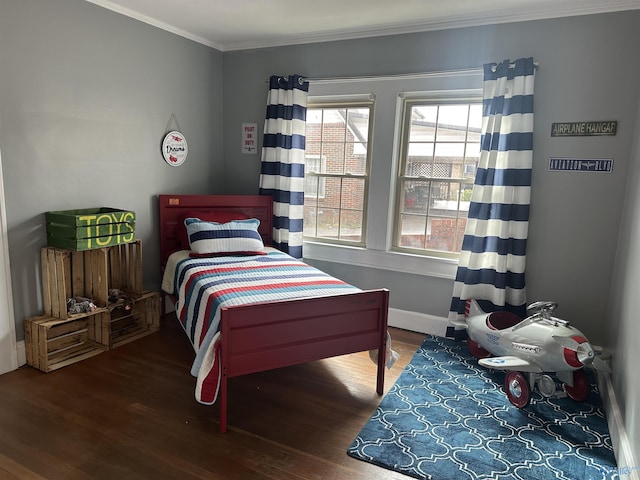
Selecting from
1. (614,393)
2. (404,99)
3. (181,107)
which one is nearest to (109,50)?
(181,107)

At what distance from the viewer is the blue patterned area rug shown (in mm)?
2113

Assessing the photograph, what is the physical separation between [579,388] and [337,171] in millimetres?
2542

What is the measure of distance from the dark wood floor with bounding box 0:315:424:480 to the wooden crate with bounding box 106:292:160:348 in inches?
11.9

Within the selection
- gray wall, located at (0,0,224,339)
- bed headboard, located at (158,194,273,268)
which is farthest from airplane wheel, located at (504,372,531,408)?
gray wall, located at (0,0,224,339)

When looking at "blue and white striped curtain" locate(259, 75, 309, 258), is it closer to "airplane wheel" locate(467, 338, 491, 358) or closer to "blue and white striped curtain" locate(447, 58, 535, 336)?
"blue and white striped curtain" locate(447, 58, 535, 336)

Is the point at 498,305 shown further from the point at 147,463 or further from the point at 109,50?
the point at 109,50

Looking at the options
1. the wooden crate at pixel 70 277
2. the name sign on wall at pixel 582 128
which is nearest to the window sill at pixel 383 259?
the name sign on wall at pixel 582 128

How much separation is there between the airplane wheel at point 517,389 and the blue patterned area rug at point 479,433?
47 mm

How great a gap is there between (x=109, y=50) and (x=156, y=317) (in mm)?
2110

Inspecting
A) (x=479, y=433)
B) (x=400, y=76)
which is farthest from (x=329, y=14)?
(x=479, y=433)

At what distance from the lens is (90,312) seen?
120 inches

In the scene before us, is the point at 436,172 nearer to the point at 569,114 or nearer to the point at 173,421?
the point at 569,114

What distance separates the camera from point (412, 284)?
12.6ft

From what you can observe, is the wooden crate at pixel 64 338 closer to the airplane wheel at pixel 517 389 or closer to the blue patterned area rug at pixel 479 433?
the blue patterned area rug at pixel 479 433
